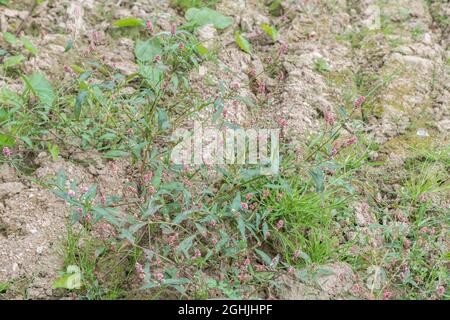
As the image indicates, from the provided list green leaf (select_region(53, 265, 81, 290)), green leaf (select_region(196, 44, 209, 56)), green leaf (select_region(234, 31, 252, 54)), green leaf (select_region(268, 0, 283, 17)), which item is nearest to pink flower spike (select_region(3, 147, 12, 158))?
green leaf (select_region(53, 265, 81, 290))

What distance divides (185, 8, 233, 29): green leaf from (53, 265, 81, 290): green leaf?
1784 mm

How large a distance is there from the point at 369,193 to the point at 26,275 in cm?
173

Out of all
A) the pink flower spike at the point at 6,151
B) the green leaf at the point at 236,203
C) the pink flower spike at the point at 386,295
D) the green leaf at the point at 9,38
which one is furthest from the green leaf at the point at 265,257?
the green leaf at the point at 9,38

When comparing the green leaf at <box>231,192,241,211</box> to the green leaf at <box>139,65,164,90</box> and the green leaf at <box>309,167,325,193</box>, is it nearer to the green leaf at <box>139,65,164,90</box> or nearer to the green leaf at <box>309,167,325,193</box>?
the green leaf at <box>309,167,325,193</box>

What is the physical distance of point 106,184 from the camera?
2.84 meters

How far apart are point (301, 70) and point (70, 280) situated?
6.24ft

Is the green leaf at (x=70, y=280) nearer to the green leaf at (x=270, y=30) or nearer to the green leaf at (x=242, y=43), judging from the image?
the green leaf at (x=242, y=43)

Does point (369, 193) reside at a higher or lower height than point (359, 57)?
lower

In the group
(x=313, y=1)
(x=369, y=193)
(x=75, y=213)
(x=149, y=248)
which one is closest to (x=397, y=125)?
(x=369, y=193)

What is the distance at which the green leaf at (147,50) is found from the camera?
325cm

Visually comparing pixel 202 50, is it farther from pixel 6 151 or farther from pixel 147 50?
pixel 6 151
